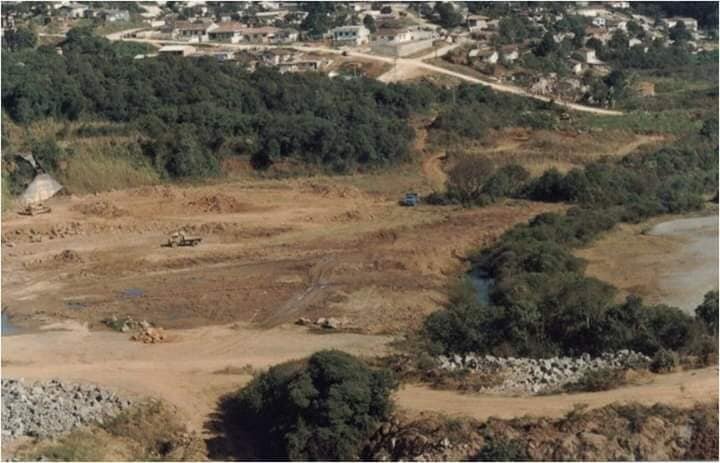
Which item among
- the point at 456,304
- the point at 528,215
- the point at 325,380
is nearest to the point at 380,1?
the point at 528,215

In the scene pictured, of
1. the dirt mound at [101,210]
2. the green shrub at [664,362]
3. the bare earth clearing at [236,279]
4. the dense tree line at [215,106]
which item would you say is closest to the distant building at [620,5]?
the dense tree line at [215,106]

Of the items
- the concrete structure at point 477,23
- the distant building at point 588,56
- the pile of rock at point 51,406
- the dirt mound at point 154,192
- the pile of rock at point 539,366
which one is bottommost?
the distant building at point 588,56

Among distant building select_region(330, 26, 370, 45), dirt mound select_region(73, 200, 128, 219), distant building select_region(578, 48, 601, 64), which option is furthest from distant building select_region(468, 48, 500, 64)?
dirt mound select_region(73, 200, 128, 219)

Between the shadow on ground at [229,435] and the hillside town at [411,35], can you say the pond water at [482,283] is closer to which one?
the shadow on ground at [229,435]

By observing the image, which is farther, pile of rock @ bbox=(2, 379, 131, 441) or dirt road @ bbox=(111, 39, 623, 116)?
dirt road @ bbox=(111, 39, 623, 116)

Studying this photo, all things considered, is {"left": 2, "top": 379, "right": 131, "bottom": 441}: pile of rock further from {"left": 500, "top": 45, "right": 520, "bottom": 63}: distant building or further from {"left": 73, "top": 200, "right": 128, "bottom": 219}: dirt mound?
{"left": 500, "top": 45, "right": 520, "bottom": 63}: distant building
